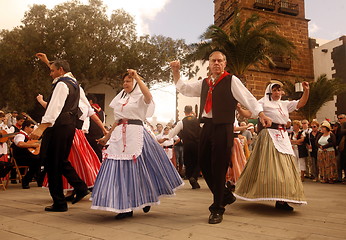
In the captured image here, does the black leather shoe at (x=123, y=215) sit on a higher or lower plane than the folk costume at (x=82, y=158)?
lower

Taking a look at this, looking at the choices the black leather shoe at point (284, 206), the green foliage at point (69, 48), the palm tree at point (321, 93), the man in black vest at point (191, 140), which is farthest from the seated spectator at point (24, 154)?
the palm tree at point (321, 93)

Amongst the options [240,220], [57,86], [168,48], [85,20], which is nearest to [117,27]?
[85,20]

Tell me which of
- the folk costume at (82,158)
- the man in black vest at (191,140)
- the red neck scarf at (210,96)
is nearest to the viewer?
the red neck scarf at (210,96)

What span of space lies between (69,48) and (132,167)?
58.0ft

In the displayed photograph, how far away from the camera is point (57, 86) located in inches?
159

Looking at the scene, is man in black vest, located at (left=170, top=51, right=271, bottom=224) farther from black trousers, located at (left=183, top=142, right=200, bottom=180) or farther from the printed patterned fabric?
the printed patterned fabric

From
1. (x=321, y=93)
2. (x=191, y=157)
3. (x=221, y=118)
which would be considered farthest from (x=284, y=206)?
(x=321, y=93)

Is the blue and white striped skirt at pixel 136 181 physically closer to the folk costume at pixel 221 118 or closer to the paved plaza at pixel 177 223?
the paved plaza at pixel 177 223

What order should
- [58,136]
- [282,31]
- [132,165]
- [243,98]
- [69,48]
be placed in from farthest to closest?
[282,31]
[69,48]
[58,136]
[132,165]
[243,98]

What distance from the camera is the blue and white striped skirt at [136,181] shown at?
3.47 m

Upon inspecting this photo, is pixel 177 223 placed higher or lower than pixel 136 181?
lower

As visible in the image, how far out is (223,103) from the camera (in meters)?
3.62

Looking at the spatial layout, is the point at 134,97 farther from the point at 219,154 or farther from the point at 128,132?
the point at 219,154

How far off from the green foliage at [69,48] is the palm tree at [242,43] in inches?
239
